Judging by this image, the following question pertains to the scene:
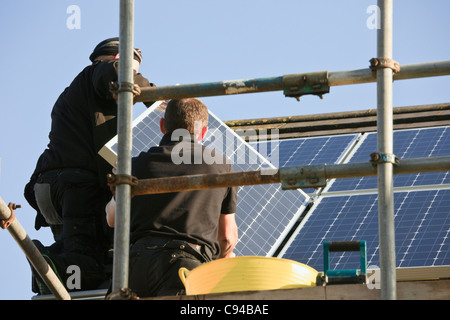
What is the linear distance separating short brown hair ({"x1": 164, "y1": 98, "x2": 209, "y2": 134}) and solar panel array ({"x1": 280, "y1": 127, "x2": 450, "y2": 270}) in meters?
1.71

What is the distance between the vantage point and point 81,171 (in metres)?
8.14

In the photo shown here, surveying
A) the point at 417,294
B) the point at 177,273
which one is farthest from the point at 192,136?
the point at 417,294

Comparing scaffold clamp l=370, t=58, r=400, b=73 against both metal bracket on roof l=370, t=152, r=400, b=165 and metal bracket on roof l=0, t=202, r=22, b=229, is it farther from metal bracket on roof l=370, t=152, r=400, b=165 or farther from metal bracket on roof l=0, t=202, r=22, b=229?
metal bracket on roof l=0, t=202, r=22, b=229

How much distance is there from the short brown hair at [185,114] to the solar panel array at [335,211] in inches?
42.4

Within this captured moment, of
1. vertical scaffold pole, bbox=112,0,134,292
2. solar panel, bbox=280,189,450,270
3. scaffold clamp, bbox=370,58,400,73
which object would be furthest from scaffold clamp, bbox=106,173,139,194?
solar panel, bbox=280,189,450,270

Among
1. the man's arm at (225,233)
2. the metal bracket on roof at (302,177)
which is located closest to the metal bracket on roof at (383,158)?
the metal bracket on roof at (302,177)

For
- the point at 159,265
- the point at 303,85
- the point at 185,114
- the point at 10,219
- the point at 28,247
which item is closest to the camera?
the point at 303,85

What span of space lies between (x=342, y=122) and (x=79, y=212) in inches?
178

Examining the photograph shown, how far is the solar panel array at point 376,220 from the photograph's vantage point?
7.94 meters

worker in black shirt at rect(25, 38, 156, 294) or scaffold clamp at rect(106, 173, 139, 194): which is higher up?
worker in black shirt at rect(25, 38, 156, 294)

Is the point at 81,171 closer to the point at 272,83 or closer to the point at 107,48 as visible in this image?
the point at 107,48

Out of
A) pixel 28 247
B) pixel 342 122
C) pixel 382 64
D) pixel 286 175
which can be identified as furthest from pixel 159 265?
pixel 342 122

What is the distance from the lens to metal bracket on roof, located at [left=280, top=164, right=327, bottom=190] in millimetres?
5004

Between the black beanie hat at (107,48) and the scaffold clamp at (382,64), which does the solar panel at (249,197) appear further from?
the scaffold clamp at (382,64)
